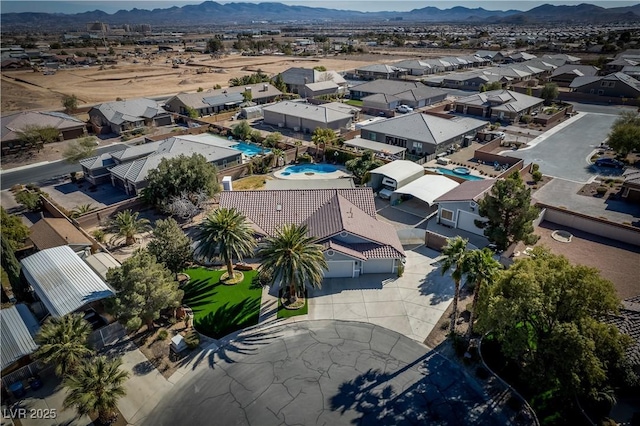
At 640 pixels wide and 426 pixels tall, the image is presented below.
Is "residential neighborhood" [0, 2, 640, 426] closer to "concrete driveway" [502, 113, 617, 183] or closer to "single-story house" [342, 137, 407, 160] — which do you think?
"single-story house" [342, 137, 407, 160]

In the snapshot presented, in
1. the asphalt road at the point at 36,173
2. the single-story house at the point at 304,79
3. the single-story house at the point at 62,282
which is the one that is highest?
the single-story house at the point at 304,79

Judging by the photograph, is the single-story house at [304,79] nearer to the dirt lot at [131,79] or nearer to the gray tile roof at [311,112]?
the gray tile roof at [311,112]

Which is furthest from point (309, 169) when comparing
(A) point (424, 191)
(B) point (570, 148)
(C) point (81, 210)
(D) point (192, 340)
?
(B) point (570, 148)

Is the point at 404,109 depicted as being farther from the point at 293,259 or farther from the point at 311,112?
the point at 293,259

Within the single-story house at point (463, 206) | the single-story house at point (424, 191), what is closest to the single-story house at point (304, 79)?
the single-story house at point (424, 191)

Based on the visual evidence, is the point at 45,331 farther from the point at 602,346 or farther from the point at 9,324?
the point at 602,346

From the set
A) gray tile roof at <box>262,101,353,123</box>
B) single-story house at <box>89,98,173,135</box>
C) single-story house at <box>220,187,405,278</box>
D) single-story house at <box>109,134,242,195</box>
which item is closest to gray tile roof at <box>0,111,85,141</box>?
single-story house at <box>89,98,173,135</box>

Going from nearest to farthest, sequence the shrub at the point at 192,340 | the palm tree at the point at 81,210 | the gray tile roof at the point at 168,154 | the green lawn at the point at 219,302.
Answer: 1. the shrub at the point at 192,340
2. the green lawn at the point at 219,302
3. the palm tree at the point at 81,210
4. the gray tile roof at the point at 168,154
